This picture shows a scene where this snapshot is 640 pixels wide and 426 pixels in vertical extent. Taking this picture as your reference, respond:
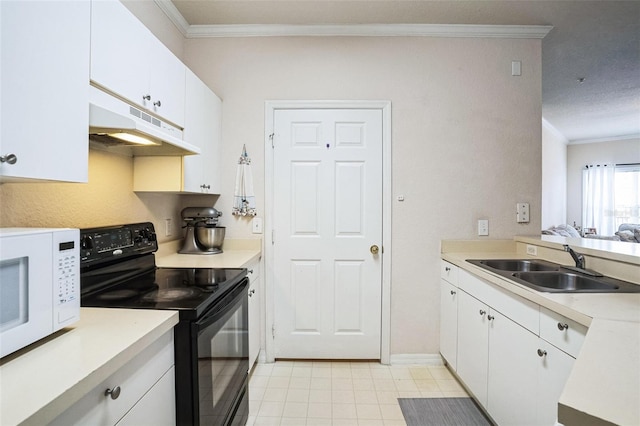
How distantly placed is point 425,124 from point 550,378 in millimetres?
1827

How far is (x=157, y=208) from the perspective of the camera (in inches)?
83.0

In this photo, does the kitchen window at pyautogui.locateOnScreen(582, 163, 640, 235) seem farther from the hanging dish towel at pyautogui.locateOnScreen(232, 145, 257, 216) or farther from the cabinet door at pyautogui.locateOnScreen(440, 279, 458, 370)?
the hanging dish towel at pyautogui.locateOnScreen(232, 145, 257, 216)

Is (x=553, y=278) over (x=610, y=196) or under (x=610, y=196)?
under

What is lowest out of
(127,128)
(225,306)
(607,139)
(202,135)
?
(225,306)

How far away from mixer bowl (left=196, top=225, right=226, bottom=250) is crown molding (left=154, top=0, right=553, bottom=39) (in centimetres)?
155

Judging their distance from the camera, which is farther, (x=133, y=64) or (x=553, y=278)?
(x=553, y=278)

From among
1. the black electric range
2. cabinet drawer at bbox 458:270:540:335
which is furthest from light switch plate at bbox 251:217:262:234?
cabinet drawer at bbox 458:270:540:335

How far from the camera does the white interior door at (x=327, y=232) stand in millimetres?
2436

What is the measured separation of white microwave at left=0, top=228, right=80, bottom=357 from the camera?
2.31 ft

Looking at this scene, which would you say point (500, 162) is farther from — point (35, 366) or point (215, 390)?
point (35, 366)

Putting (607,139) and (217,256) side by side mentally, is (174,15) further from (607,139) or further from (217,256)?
(607,139)

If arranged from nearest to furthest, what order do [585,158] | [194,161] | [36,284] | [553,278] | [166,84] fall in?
[36,284]
[166,84]
[553,278]
[194,161]
[585,158]

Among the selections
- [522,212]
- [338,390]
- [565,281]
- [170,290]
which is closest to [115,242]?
[170,290]

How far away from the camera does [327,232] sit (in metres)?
2.45
